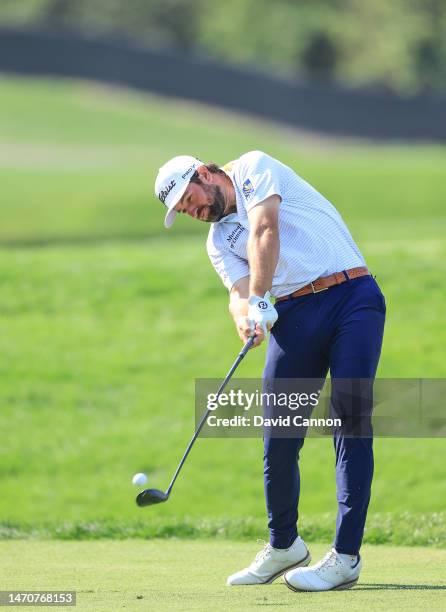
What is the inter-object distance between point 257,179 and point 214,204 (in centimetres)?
23

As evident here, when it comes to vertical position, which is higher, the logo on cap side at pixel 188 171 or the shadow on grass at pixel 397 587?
the logo on cap side at pixel 188 171

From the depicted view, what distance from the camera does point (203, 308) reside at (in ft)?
42.7

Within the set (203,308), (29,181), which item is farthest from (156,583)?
(29,181)

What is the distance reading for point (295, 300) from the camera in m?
5.54

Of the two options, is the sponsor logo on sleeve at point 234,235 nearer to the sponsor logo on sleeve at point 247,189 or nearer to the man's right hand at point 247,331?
the sponsor logo on sleeve at point 247,189

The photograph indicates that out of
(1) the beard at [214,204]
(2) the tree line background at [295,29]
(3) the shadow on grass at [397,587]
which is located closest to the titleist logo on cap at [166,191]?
(1) the beard at [214,204]

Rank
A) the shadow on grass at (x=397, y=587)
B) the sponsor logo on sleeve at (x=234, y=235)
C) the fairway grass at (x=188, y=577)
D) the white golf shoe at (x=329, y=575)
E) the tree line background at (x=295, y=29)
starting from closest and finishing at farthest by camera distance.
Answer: the fairway grass at (x=188, y=577)
the shadow on grass at (x=397, y=587)
the white golf shoe at (x=329, y=575)
the sponsor logo on sleeve at (x=234, y=235)
the tree line background at (x=295, y=29)

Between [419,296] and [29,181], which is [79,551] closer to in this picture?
[419,296]

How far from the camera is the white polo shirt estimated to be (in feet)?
17.8

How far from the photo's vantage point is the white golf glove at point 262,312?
5359mm

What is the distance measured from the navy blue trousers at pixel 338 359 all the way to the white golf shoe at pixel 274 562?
0.22m

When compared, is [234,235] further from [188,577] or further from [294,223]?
[188,577]

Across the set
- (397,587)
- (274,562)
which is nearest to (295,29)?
(274,562)

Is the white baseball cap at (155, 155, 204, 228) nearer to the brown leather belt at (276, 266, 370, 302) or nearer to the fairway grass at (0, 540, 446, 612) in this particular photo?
the brown leather belt at (276, 266, 370, 302)
